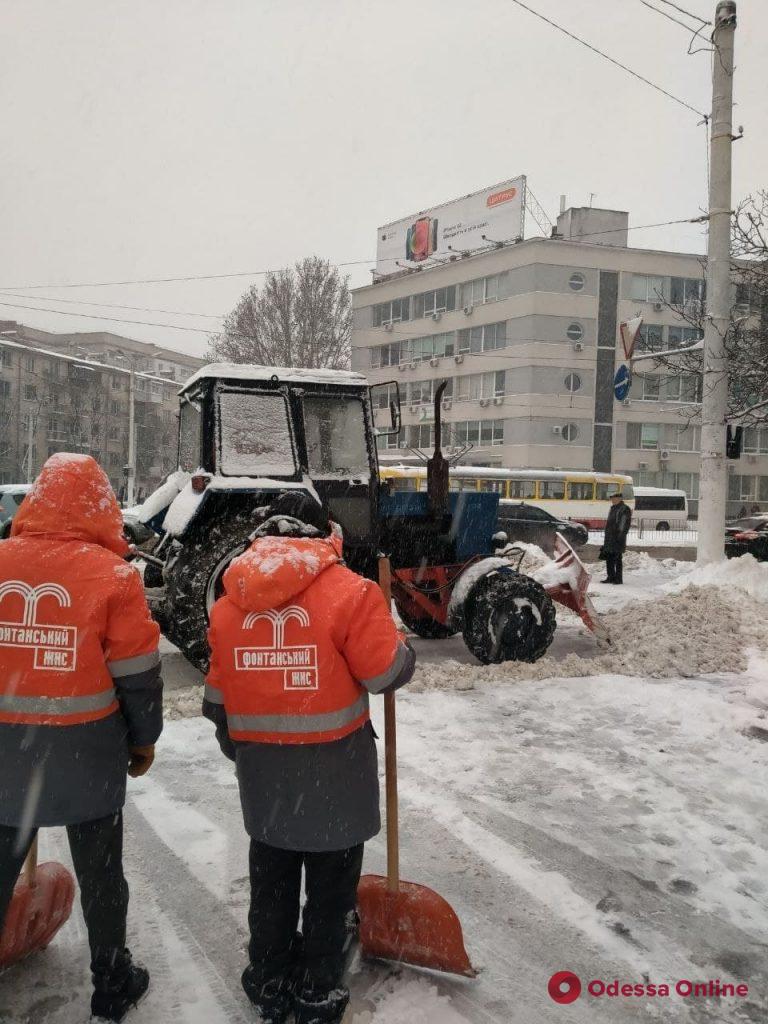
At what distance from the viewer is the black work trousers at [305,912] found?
2342 mm

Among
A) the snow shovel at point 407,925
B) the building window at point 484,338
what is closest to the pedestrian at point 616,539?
the snow shovel at point 407,925

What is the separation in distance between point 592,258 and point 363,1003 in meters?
42.4

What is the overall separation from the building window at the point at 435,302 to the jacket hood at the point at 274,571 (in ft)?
142

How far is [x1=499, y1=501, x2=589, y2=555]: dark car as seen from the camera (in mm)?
20875

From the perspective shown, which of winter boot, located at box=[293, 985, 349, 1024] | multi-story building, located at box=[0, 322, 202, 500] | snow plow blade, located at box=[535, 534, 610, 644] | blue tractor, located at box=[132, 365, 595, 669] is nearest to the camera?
winter boot, located at box=[293, 985, 349, 1024]

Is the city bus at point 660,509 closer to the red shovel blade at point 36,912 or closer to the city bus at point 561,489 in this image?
the city bus at point 561,489

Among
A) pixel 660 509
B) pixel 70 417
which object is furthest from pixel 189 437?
pixel 70 417

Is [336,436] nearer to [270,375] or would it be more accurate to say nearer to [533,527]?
[270,375]

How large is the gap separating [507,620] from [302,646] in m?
4.73

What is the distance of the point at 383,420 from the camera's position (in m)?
40.9

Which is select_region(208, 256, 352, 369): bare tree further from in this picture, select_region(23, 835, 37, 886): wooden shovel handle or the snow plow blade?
select_region(23, 835, 37, 886): wooden shovel handle

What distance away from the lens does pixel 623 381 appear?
12617 millimetres

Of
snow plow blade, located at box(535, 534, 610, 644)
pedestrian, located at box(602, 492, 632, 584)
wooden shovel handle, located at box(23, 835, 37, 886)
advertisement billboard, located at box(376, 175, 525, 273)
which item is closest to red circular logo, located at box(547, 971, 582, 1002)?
wooden shovel handle, located at box(23, 835, 37, 886)

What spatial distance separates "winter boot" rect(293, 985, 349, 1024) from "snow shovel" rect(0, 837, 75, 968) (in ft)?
3.16
